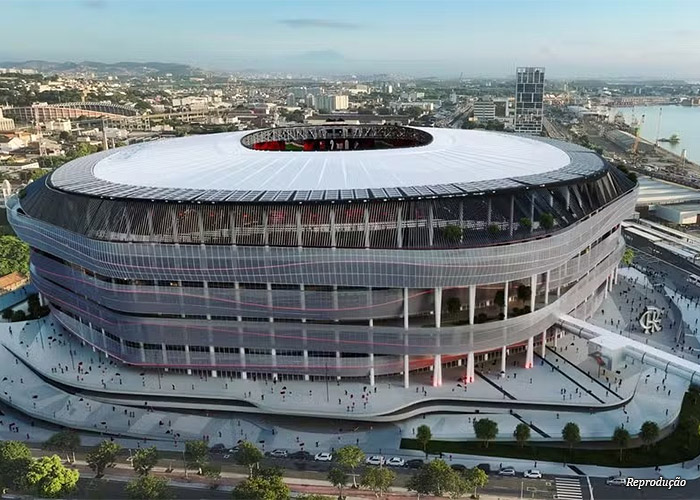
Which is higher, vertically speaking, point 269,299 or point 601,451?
point 269,299

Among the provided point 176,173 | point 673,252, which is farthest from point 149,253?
point 673,252

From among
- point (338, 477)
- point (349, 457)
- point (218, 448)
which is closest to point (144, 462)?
point (218, 448)

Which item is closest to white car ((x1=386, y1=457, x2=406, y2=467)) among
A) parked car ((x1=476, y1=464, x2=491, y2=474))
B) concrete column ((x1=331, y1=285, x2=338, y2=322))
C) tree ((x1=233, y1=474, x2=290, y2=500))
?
parked car ((x1=476, y1=464, x2=491, y2=474))

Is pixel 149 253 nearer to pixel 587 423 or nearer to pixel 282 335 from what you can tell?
pixel 282 335

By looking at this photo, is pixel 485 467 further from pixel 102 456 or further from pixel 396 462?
pixel 102 456

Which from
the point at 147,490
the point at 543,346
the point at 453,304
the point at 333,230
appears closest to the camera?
the point at 147,490

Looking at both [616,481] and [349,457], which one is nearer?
[349,457]

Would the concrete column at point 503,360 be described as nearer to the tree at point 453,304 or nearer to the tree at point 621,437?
the tree at point 453,304
